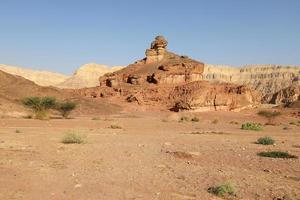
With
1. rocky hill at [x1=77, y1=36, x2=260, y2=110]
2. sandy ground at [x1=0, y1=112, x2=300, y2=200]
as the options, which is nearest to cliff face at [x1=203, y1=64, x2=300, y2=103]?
rocky hill at [x1=77, y1=36, x2=260, y2=110]

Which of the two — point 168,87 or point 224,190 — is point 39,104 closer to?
point 168,87

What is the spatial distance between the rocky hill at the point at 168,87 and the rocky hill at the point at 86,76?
74007 mm

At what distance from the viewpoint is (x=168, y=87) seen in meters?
65.4

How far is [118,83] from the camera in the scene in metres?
70.3

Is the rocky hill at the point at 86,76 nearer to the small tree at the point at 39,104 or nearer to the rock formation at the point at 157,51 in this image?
the rock formation at the point at 157,51

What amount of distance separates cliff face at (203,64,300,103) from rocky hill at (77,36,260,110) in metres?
84.8

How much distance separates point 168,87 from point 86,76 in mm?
100244

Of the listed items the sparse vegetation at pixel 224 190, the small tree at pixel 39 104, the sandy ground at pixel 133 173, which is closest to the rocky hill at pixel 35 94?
the small tree at pixel 39 104

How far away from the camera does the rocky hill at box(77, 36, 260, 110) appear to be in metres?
60.7

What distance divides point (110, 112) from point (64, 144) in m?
39.7

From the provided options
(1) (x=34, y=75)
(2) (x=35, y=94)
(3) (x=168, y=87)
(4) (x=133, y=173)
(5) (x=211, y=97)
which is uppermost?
(1) (x=34, y=75)

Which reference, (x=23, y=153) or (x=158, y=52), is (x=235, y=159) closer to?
(x=23, y=153)

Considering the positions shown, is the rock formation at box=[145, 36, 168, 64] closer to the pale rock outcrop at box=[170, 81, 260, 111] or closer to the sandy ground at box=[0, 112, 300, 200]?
the pale rock outcrop at box=[170, 81, 260, 111]

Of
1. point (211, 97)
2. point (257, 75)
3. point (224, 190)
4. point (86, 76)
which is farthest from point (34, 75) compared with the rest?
point (224, 190)
